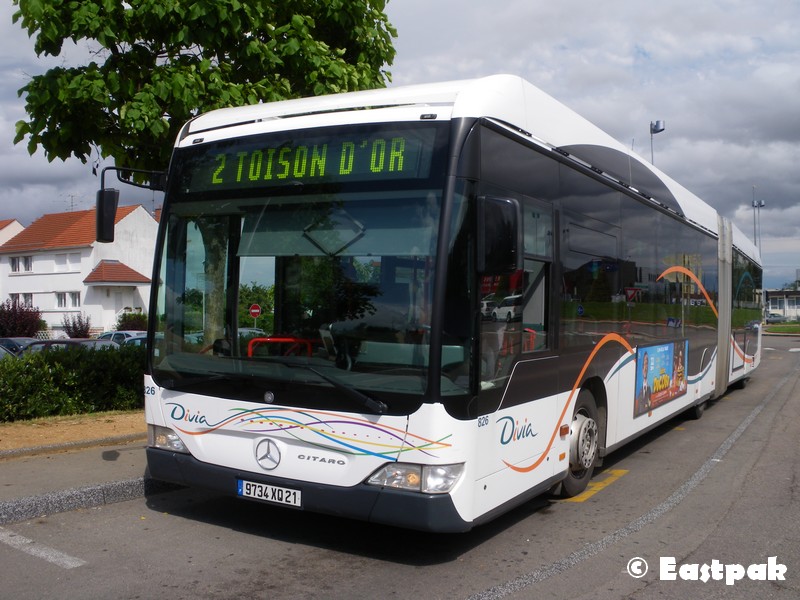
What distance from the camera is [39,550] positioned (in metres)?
5.75

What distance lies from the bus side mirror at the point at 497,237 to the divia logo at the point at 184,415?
2364 millimetres

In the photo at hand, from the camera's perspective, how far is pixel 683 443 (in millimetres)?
10750

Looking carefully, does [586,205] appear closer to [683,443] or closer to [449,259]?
[449,259]

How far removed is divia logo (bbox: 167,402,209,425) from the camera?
5.80m

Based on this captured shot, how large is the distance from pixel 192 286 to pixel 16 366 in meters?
5.82

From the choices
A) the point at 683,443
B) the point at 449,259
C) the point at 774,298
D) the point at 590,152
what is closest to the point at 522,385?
the point at 449,259

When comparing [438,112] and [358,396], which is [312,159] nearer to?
[438,112]

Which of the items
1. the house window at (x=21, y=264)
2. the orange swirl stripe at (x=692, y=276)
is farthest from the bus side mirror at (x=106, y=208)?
the house window at (x=21, y=264)

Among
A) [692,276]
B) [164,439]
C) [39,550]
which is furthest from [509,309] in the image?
[692,276]

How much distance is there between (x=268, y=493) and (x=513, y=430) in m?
1.78

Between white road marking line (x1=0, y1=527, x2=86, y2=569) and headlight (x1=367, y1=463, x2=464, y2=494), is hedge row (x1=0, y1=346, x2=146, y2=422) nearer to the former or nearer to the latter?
white road marking line (x1=0, y1=527, x2=86, y2=569)

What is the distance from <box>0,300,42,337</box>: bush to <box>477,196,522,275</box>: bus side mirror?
A: 4304 cm

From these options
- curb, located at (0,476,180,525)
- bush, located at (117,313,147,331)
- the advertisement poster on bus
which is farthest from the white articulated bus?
bush, located at (117,313,147,331)

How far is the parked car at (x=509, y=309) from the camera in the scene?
5.40 metres
